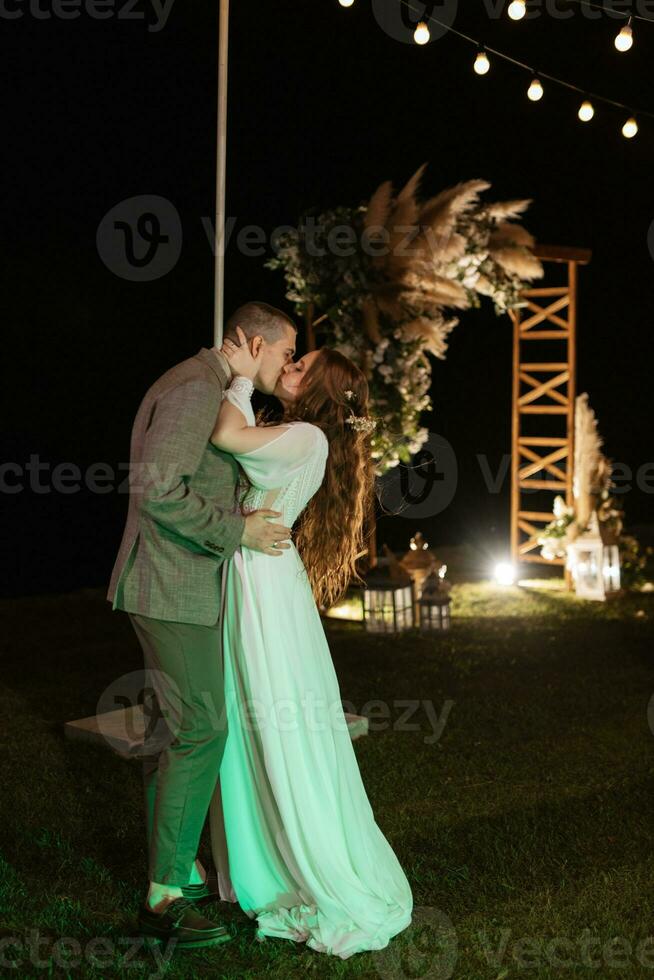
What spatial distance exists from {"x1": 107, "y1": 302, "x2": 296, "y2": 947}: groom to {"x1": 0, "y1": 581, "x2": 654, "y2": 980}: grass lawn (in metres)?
0.25

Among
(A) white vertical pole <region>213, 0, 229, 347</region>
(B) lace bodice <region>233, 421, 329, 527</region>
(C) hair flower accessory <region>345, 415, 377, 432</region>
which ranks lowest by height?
(B) lace bodice <region>233, 421, 329, 527</region>

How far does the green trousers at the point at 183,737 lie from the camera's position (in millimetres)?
2727

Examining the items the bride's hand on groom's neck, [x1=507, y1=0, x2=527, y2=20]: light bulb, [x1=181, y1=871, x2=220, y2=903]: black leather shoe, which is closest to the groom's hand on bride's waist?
the bride's hand on groom's neck

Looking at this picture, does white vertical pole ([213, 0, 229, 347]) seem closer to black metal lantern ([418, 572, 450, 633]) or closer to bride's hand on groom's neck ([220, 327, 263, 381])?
bride's hand on groom's neck ([220, 327, 263, 381])

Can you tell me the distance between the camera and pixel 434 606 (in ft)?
21.9

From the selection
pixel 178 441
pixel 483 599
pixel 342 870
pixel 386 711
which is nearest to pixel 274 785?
pixel 342 870

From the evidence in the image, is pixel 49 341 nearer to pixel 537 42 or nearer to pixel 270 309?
pixel 537 42

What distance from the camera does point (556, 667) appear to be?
19.1ft

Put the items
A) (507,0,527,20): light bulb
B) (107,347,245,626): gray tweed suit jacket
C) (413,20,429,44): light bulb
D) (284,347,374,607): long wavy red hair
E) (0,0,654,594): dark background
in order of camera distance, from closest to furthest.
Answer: (107,347,245,626): gray tweed suit jacket → (284,347,374,607): long wavy red hair → (507,0,527,20): light bulb → (413,20,429,44): light bulb → (0,0,654,594): dark background

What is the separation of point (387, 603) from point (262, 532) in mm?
4023

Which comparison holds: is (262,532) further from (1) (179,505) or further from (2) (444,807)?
(2) (444,807)

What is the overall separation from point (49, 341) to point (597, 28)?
481cm

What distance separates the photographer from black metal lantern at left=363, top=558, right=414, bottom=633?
6.72 meters

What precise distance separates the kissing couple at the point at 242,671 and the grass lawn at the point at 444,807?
15cm
